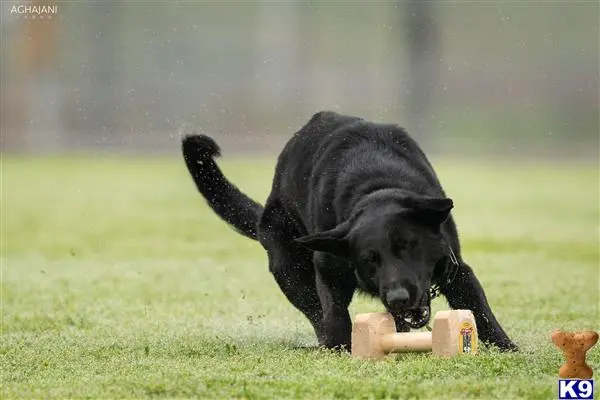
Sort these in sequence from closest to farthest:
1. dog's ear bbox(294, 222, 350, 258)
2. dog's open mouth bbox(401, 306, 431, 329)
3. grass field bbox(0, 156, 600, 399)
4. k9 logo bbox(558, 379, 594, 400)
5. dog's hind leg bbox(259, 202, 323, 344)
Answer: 1. k9 logo bbox(558, 379, 594, 400)
2. grass field bbox(0, 156, 600, 399)
3. dog's open mouth bbox(401, 306, 431, 329)
4. dog's ear bbox(294, 222, 350, 258)
5. dog's hind leg bbox(259, 202, 323, 344)

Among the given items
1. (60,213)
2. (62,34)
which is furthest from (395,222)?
(62,34)

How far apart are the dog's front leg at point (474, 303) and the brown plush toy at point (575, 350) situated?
134cm

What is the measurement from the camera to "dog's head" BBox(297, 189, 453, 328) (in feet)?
19.1

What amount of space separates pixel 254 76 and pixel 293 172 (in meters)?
36.0

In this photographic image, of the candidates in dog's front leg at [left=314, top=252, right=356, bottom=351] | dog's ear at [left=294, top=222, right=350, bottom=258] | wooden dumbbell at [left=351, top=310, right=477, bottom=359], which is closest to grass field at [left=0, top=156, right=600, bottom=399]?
wooden dumbbell at [left=351, top=310, right=477, bottom=359]

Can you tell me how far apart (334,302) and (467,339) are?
0.83 metres

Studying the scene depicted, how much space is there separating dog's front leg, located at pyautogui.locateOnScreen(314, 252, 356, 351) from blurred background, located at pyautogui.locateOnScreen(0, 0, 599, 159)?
2619 cm

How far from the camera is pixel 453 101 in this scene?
134 ft

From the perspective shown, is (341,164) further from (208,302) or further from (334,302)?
(208,302)

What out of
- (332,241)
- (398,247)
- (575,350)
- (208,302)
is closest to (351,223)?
(332,241)

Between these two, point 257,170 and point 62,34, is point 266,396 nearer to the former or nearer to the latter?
point 257,170

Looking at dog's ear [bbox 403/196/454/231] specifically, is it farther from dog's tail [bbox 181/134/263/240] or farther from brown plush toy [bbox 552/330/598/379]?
dog's tail [bbox 181/134/263/240]

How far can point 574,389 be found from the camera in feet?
16.3

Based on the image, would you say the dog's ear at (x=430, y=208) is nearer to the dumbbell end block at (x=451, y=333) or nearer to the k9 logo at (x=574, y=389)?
the dumbbell end block at (x=451, y=333)
